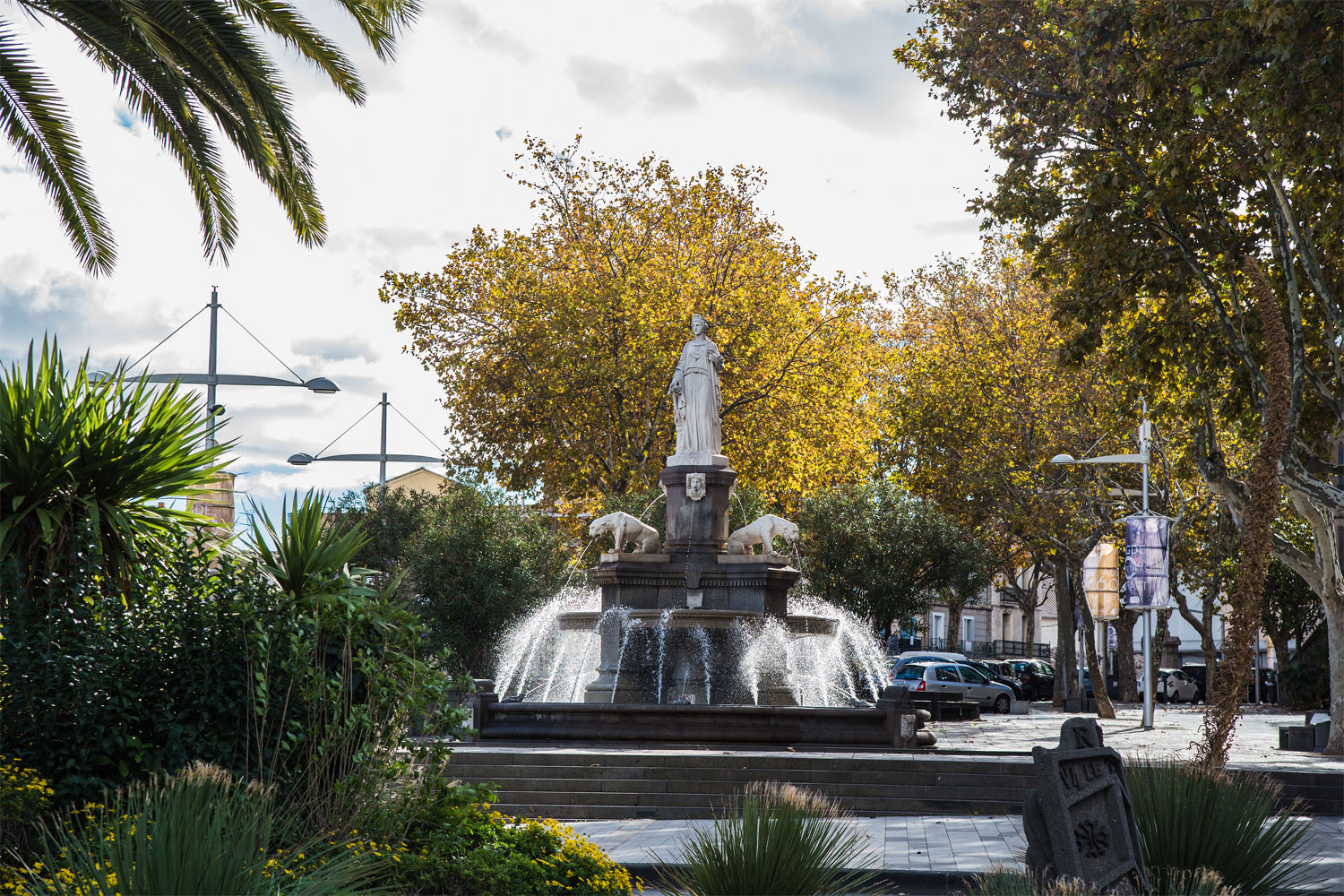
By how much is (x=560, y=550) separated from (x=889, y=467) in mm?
11871

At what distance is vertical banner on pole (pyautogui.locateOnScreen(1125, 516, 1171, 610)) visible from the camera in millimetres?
23172

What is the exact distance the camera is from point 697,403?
772 inches

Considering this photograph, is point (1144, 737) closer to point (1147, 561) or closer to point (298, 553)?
point (1147, 561)

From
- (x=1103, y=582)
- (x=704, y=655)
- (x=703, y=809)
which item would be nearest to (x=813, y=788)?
(x=703, y=809)

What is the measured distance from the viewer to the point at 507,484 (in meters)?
32.2

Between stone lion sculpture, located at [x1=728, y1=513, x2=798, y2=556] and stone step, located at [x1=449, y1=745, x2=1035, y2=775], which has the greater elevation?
stone lion sculpture, located at [x1=728, y1=513, x2=798, y2=556]

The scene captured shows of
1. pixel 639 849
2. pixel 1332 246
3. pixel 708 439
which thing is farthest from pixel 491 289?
pixel 639 849

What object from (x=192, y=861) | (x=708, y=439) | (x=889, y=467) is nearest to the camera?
(x=192, y=861)

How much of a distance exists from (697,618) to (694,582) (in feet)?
4.49

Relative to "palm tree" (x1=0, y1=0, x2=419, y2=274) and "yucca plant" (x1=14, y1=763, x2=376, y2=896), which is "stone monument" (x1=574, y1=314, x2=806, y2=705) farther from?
"yucca plant" (x1=14, y1=763, x2=376, y2=896)

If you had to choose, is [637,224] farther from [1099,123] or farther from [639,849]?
[639,849]

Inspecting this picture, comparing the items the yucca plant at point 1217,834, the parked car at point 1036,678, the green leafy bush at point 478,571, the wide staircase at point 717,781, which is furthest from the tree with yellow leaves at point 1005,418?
the yucca plant at point 1217,834

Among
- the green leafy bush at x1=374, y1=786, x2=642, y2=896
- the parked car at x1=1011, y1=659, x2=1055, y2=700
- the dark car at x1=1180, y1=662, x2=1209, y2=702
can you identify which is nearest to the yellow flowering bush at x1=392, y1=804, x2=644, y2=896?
the green leafy bush at x1=374, y1=786, x2=642, y2=896

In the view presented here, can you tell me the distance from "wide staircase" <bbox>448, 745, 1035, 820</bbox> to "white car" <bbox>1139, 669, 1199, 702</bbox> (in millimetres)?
Answer: 39048
